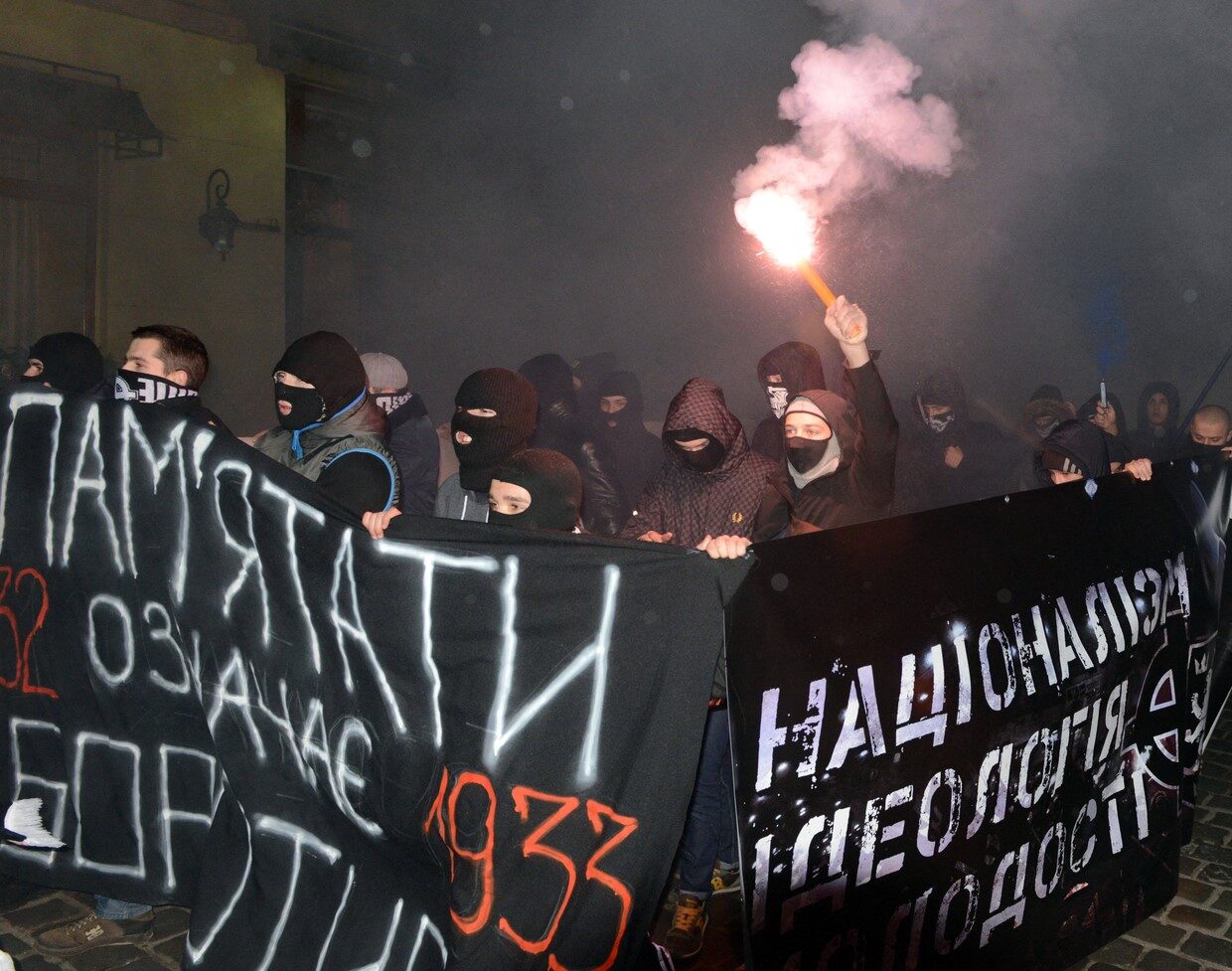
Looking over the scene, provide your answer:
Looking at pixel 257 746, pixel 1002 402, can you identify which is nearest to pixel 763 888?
pixel 257 746

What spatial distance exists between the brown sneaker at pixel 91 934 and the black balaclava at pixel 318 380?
1446mm

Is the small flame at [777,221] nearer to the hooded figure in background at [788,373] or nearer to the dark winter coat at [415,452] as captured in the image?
the hooded figure in background at [788,373]

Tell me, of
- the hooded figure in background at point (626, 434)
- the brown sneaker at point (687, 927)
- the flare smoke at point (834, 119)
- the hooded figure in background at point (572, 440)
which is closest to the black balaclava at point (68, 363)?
the hooded figure in background at point (572, 440)

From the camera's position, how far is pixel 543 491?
298 cm

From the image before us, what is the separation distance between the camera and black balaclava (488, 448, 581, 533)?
2977mm

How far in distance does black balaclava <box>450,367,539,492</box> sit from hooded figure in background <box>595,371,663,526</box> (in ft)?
7.75

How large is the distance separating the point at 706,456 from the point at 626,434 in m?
2.79

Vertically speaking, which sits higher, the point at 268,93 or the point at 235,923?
the point at 268,93

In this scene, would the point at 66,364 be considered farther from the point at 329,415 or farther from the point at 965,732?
the point at 965,732

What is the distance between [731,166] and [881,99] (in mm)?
4797

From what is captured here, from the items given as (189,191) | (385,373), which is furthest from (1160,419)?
(189,191)

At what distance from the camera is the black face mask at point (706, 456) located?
3465 mm

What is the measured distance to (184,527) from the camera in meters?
2.95

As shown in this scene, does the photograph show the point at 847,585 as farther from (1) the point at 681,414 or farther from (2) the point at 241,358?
(2) the point at 241,358
